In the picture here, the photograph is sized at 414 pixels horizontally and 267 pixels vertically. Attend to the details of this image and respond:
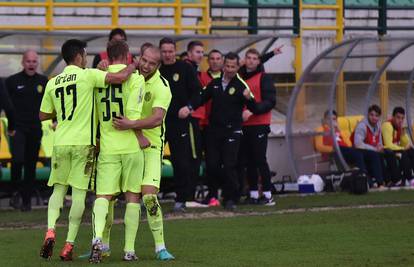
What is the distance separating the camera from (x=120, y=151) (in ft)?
35.0

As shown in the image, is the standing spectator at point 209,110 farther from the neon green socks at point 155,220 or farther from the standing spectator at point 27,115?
the neon green socks at point 155,220

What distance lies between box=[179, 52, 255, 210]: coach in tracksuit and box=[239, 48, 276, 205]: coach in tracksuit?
688mm

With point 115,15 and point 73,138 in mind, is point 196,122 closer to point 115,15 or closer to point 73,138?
point 115,15

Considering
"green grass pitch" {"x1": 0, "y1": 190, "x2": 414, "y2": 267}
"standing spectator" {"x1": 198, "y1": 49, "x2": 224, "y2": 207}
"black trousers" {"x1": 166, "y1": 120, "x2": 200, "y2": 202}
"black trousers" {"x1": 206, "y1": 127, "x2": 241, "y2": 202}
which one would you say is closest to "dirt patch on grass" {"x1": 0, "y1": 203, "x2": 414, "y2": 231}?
"green grass pitch" {"x1": 0, "y1": 190, "x2": 414, "y2": 267}

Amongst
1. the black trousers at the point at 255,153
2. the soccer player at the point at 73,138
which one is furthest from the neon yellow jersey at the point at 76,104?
the black trousers at the point at 255,153

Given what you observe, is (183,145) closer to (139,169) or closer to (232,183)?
(232,183)

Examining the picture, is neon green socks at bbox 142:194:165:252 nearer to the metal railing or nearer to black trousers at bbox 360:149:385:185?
the metal railing

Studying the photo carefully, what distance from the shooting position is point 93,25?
21.9 meters

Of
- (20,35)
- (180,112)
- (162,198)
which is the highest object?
(20,35)

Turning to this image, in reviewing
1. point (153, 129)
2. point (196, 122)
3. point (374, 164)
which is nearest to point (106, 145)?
point (153, 129)

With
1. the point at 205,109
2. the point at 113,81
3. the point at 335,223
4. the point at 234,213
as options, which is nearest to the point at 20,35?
the point at 205,109

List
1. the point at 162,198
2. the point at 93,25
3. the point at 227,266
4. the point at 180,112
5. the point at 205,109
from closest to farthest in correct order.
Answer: the point at 227,266, the point at 180,112, the point at 205,109, the point at 162,198, the point at 93,25

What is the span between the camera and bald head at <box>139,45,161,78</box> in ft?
36.4

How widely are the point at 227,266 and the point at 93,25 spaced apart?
12381 mm
